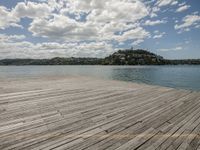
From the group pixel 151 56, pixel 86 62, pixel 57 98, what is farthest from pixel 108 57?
pixel 57 98

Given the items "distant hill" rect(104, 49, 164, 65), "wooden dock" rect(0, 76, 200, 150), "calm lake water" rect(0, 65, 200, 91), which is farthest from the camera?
"distant hill" rect(104, 49, 164, 65)

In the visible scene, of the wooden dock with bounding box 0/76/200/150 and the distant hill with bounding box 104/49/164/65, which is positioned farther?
the distant hill with bounding box 104/49/164/65

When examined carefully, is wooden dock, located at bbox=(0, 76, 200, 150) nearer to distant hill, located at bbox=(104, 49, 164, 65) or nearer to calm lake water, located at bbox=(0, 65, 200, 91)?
calm lake water, located at bbox=(0, 65, 200, 91)

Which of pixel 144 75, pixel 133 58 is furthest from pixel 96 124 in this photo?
pixel 133 58

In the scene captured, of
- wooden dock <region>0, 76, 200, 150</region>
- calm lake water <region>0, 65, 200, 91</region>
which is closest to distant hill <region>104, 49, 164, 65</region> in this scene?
calm lake water <region>0, 65, 200, 91</region>

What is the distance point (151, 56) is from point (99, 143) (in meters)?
143

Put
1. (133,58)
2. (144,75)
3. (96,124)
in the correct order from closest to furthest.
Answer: (96,124) < (144,75) < (133,58)

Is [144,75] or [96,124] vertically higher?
[96,124]

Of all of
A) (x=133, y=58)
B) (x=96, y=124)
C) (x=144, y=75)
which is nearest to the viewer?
(x=96, y=124)

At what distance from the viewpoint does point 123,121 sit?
11.7 feet

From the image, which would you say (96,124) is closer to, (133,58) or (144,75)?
(144,75)

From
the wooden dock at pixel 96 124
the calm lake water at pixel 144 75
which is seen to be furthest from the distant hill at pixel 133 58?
the wooden dock at pixel 96 124

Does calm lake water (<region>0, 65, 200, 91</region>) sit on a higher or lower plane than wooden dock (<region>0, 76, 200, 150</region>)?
lower

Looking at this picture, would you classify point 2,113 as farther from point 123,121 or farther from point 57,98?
point 123,121
